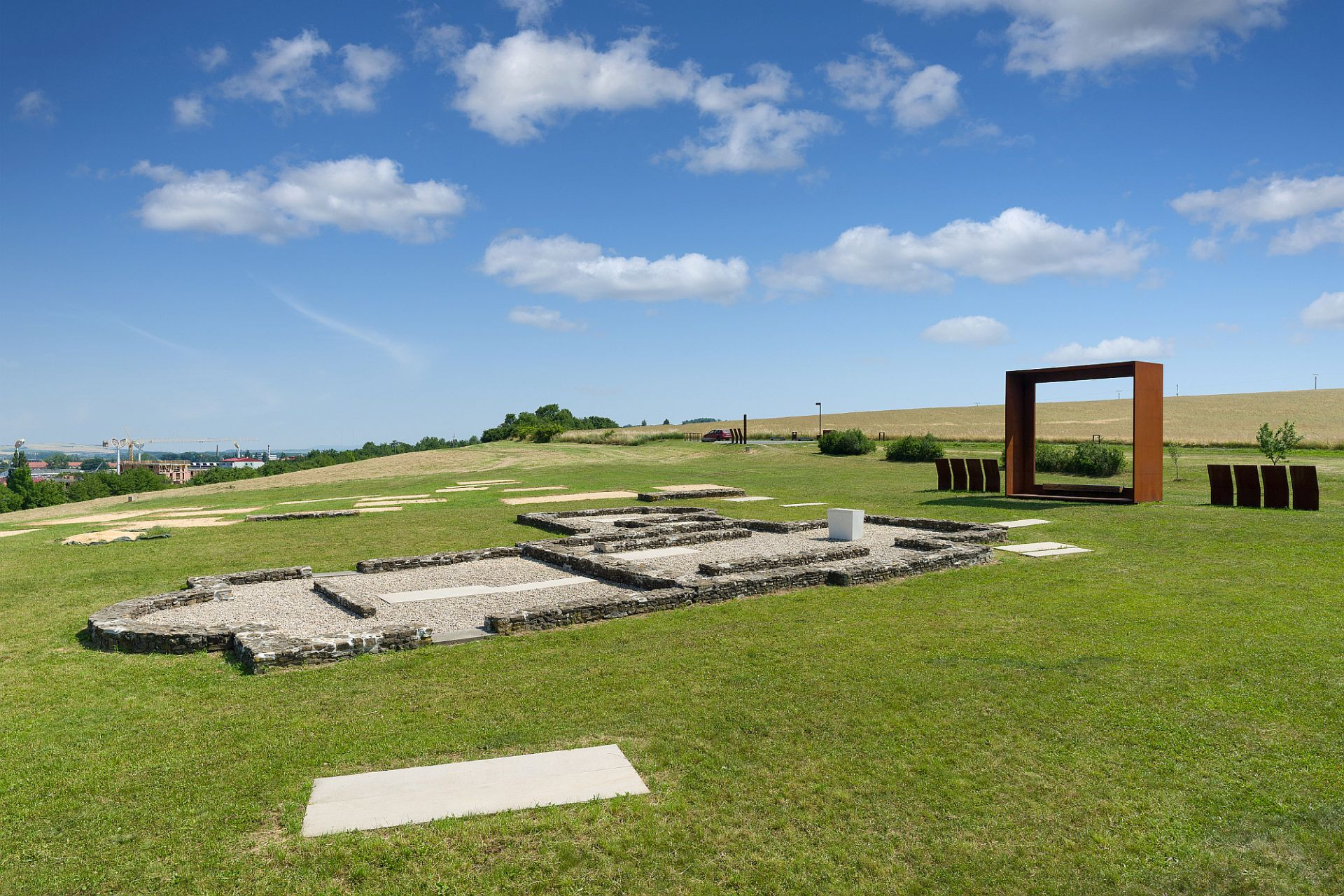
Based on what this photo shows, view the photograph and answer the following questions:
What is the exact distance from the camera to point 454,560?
1398 cm

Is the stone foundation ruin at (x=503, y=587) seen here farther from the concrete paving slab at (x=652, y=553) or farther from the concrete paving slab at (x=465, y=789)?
the concrete paving slab at (x=465, y=789)

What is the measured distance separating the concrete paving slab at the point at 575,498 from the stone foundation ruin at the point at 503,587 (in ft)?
26.6

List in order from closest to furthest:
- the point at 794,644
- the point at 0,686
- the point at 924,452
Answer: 1. the point at 0,686
2. the point at 794,644
3. the point at 924,452

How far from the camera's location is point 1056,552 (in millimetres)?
13641

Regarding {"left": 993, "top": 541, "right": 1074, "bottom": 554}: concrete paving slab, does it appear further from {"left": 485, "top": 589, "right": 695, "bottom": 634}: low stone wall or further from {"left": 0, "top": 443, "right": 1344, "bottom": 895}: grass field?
{"left": 485, "top": 589, "right": 695, "bottom": 634}: low stone wall

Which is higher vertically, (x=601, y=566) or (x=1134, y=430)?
(x=1134, y=430)

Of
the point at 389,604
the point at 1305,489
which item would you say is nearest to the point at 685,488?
the point at 1305,489

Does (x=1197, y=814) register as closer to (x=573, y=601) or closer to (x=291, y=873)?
(x=291, y=873)

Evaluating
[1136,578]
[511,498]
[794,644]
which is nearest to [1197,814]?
[794,644]

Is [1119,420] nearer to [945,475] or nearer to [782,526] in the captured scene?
[945,475]

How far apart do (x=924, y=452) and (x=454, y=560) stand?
30.0 m

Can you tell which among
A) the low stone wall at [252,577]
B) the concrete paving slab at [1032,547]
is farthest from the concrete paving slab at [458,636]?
the concrete paving slab at [1032,547]

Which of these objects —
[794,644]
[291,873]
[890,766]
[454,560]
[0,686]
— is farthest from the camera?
[454,560]

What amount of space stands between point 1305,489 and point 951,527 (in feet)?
29.5
